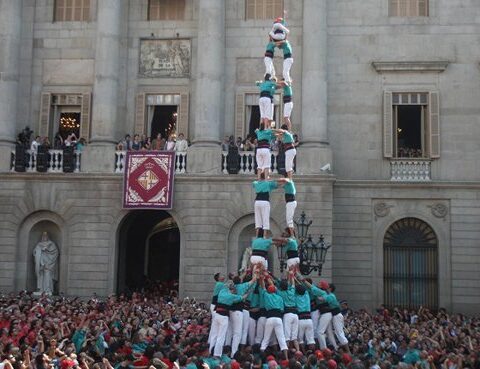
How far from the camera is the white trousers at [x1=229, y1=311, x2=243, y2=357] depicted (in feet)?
63.8

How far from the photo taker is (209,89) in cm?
3303

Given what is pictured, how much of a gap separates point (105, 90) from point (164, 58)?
336 centimetres

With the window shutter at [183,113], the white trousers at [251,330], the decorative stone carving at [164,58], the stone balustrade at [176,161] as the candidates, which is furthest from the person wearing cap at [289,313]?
the decorative stone carving at [164,58]

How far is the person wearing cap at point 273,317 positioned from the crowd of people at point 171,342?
1.16 feet

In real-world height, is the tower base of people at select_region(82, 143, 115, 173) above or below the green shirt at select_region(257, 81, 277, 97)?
below

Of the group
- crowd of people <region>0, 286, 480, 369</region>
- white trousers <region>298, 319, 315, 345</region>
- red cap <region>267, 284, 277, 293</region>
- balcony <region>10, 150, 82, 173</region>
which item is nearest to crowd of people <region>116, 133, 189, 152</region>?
balcony <region>10, 150, 82, 173</region>

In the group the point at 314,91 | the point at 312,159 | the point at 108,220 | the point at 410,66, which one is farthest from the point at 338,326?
the point at 410,66

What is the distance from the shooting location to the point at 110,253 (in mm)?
32312

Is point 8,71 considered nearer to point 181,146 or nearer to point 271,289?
point 181,146

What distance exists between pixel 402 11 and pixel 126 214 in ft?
51.6

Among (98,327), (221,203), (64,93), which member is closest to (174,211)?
(221,203)

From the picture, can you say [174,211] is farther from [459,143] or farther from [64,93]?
[459,143]

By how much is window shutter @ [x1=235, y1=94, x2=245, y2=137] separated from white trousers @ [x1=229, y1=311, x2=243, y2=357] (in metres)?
15.7

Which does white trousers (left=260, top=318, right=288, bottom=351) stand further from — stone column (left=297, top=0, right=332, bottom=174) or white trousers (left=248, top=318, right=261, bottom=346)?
stone column (left=297, top=0, right=332, bottom=174)
